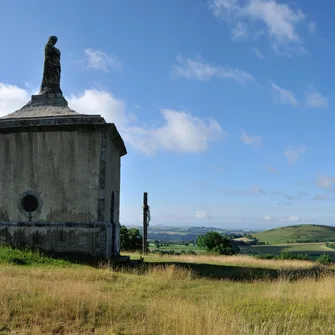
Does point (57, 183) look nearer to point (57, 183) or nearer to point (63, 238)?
point (57, 183)

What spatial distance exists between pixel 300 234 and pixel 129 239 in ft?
287

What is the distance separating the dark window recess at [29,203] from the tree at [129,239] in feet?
54.2

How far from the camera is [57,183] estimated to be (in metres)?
17.3

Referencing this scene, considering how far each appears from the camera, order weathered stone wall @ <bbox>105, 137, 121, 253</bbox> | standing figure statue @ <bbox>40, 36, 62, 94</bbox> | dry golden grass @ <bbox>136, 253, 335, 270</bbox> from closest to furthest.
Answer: weathered stone wall @ <bbox>105, 137, 121, 253</bbox>
standing figure statue @ <bbox>40, 36, 62, 94</bbox>
dry golden grass @ <bbox>136, 253, 335, 270</bbox>

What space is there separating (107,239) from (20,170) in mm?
5241

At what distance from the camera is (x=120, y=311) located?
7.63 meters

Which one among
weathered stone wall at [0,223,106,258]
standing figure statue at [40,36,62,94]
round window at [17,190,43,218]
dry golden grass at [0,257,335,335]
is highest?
standing figure statue at [40,36,62,94]

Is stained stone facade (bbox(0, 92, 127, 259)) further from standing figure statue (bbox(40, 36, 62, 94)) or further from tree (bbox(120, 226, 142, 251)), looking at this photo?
tree (bbox(120, 226, 142, 251))

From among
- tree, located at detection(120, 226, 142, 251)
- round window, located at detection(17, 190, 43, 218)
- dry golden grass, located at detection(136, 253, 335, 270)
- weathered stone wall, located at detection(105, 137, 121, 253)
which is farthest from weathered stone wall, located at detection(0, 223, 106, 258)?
tree, located at detection(120, 226, 142, 251)

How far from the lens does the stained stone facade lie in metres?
16.8

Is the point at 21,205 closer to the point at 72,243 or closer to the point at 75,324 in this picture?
the point at 72,243

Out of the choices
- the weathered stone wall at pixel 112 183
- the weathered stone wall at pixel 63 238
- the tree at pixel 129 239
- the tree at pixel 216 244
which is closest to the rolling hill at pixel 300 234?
the tree at pixel 216 244

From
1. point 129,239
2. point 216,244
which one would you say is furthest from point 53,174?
point 216,244

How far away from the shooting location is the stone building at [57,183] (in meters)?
16.8
